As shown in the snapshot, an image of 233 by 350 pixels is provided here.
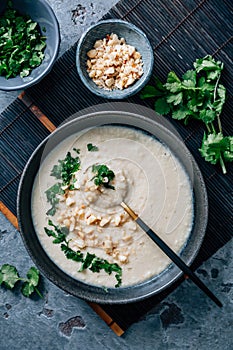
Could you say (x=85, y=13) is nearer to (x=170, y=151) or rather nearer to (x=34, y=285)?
(x=170, y=151)

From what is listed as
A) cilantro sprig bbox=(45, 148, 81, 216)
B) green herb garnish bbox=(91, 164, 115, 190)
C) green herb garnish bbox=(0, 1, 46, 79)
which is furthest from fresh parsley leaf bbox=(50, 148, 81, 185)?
green herb garnish bbox=(0, 1, 46, 79)

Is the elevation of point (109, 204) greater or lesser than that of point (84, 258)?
greater

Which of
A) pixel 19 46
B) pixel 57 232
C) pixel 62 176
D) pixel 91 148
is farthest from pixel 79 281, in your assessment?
pixel 19 46

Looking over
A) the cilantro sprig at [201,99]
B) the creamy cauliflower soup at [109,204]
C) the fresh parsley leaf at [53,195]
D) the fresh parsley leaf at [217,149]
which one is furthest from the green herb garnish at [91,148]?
the fresh parsley leaf at [217,149]

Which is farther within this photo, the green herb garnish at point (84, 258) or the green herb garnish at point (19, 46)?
the green herb garnish at point (19, 46)

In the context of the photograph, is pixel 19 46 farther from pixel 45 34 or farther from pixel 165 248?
pixel 165 248

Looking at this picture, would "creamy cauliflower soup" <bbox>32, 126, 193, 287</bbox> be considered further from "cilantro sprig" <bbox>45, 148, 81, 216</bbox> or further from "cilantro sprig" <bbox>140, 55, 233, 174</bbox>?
"cilantro sprig" <bbox>140, 55, 233, 174</bbox>

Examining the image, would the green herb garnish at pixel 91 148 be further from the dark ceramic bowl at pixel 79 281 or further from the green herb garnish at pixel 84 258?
the green herb garnish at pixel 84 258
